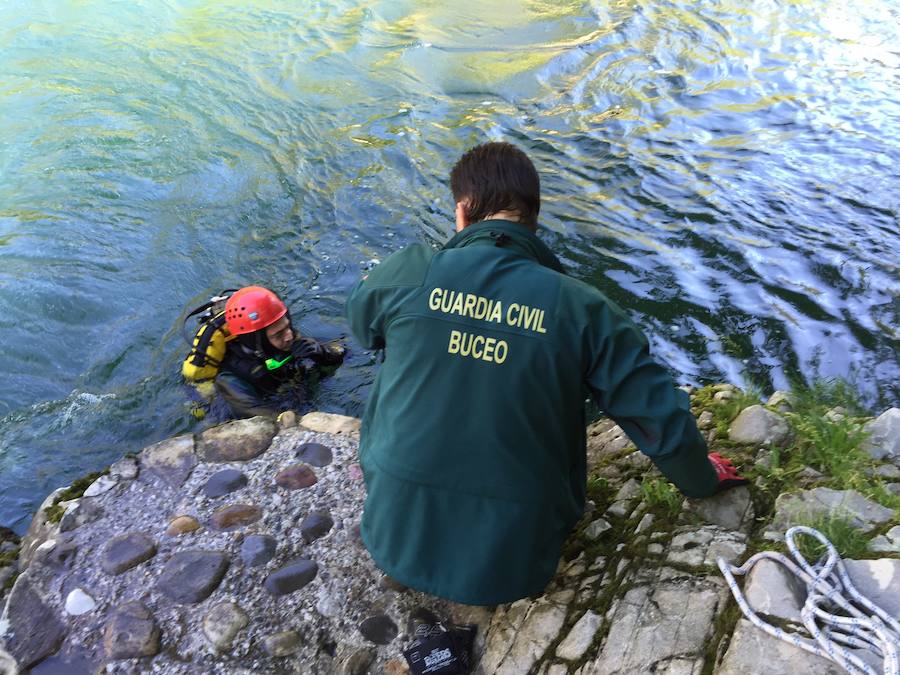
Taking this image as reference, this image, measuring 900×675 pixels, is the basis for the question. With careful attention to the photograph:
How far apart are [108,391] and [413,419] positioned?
169 inches

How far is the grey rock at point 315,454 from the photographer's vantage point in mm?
4242

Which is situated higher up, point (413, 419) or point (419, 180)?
point (413, 419)

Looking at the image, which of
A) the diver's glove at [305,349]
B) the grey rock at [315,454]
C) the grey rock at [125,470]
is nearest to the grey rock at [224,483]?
the grey rock at [315,454]

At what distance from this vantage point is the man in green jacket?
2553 millimetres

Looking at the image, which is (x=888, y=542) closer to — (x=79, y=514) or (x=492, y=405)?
(x=492, y=405)

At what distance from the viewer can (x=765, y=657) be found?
2.33 m

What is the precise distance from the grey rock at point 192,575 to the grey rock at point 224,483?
449mm

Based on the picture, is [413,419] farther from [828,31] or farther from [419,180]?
[828,31]

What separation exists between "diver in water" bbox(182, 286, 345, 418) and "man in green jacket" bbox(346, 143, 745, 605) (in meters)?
2.75

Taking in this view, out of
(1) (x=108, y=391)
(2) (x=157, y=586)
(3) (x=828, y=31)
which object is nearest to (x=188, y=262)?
(1) (x=108, y=391)

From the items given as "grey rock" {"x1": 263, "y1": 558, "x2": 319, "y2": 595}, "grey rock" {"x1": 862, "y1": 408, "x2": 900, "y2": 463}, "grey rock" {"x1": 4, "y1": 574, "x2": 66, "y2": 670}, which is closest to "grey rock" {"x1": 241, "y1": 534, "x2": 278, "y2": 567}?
"grey rock" {"x1": 263, "y1": 558, "x2": 319, "y2": 595}

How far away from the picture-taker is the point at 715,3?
1457cm

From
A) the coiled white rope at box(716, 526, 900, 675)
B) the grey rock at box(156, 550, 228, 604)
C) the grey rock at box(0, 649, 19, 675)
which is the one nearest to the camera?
the coiled white rope at box(716, 526, 900, 675)

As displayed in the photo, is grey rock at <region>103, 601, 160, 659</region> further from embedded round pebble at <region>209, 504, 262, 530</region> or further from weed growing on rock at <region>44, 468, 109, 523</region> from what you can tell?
weed growing on rock at <region>44, 468, 109, 523</region>
